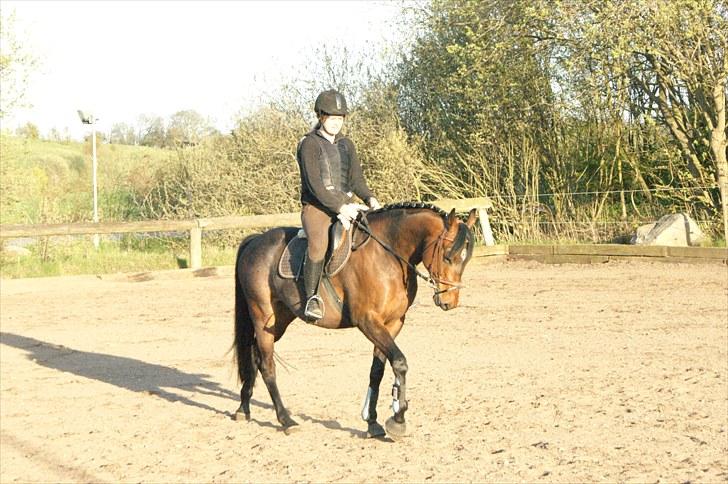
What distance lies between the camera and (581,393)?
828 cm

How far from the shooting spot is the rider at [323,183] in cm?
738

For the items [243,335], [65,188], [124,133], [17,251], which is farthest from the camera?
[124,133]

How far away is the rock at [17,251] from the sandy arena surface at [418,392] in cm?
581

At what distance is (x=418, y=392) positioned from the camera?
8.74m

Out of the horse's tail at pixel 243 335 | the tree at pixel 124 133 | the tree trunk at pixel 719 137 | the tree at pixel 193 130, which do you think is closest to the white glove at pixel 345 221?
the horse's tail at pixel 243 335

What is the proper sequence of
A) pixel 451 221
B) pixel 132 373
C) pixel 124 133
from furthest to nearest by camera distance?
pixel 124 133, pixel 132 373, pixel 451 221

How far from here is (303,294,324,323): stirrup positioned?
756 centimetres

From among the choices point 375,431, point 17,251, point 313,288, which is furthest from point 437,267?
point 17,251

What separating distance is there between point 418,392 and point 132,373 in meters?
3.53

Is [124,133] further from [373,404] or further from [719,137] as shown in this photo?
[373,404]

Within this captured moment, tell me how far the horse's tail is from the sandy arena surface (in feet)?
1.35

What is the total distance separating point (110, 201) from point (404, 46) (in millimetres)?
9472

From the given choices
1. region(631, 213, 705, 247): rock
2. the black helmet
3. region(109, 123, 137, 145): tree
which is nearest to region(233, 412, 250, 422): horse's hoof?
the black helmet

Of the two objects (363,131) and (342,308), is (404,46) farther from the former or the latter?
(342,308)
